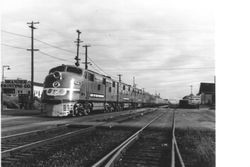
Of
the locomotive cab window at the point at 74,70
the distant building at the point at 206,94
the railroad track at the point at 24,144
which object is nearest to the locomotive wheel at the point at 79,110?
the locomotive cab window at the point at 74,70

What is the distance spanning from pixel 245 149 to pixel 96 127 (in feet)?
34.6

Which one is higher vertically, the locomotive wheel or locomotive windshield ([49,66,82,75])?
locomotive windshield ([49,66,82,75])

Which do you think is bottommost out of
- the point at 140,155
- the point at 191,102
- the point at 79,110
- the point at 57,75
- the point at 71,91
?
the point at 140,155

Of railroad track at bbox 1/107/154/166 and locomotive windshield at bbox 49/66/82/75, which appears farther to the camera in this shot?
locomotive windshield at bbox 49/66/82/75

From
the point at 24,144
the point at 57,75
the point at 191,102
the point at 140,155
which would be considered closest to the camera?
the point at 140,155

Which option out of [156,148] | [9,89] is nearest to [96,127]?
[156,148]

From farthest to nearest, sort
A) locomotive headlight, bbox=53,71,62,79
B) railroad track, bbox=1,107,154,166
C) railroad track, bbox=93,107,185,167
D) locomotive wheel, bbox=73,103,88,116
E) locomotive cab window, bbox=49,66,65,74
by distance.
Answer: locomotive wheel, bbox=73,103,88,116 < locomotive cab window, bbox=49,66,65,74 < locomotive headlight, bbox=53,71,62,79 < railroad track, bbox=1,107,154,166 < railroad track, bbox=93,107,185,167

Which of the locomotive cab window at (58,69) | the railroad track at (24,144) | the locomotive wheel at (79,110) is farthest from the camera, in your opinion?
the locomotive wheel at (79,110)

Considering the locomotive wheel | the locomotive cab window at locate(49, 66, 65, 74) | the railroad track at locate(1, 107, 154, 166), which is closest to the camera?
the railroad track at locate(1, 107, 154, 166)

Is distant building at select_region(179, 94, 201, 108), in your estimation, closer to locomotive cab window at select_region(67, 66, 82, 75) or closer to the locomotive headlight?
locomotive cab window at select_region(67, 66, 82, 75)

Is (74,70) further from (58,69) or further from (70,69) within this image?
(58,69)

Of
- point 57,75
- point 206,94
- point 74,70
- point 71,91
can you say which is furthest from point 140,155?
point 206,94

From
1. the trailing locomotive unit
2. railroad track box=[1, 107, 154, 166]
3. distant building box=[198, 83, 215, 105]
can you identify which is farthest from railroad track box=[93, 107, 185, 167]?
distant building box=[198, 83, 215, 105]

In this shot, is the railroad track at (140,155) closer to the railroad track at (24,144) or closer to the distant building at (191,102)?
the railroad track at (24,144)
